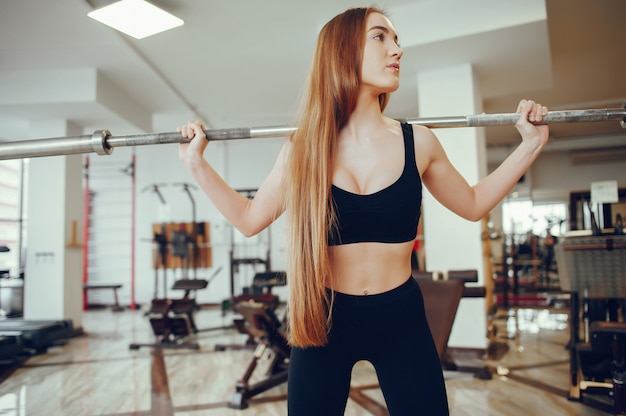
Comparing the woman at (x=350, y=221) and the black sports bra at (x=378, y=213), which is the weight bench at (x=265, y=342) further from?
the black sports bra at (x=378, y=213)

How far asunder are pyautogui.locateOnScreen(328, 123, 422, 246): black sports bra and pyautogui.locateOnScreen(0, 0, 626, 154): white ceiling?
2.21m

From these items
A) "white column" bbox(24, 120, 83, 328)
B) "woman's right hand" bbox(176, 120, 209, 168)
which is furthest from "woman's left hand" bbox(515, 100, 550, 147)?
"white column" bbox(24, 120, 83, 328)

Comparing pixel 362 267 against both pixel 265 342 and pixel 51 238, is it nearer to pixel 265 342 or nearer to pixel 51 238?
pixel 265 342

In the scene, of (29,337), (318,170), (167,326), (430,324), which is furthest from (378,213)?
(29,337)

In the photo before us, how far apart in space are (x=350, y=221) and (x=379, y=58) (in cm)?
40

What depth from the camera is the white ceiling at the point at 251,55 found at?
3709mm

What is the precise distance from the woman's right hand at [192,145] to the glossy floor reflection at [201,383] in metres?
2.10

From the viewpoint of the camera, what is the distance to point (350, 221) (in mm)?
1015

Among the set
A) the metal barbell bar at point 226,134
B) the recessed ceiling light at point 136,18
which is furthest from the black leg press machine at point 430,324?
the recessed ceiling light at point 136,18

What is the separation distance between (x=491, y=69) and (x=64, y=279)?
5.31 metres

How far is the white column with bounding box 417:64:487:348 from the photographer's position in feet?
13.2

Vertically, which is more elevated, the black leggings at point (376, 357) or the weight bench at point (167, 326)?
the black leggings at point (376, 357)

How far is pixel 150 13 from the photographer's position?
3.59m

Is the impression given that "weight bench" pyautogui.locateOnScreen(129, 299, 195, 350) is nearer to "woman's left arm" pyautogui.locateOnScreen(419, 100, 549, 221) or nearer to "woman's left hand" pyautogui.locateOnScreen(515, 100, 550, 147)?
"woman's left arm" pyautogui.locateOnScreen(419, 100, 549, 221)
